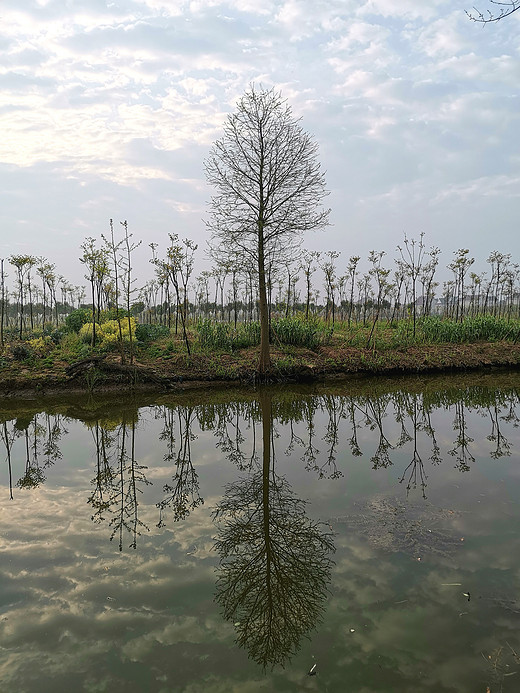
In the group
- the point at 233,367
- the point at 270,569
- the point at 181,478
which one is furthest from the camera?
the point at 233,367

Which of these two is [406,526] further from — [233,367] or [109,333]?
[109,333]

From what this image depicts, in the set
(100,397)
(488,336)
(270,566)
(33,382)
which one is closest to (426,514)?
(270,566)

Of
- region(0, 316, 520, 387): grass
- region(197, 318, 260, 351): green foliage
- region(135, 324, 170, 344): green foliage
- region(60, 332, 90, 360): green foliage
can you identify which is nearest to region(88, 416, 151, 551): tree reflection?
region(0, 316, 520, 387): grass

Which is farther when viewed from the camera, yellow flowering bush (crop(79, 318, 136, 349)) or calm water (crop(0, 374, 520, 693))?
yellow flowering bush (crop(79, 318, 136, 349))

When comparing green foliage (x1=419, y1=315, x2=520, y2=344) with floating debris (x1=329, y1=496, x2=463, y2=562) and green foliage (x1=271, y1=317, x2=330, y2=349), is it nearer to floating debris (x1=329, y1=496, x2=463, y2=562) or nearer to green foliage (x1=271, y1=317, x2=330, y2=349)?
green foliage (x1=271, y1=317, x2=330, y2=349)

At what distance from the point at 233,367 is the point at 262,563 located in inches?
424

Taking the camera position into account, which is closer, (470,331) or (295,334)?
(295,334)

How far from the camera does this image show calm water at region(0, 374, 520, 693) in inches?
120

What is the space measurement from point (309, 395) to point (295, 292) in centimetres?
1661

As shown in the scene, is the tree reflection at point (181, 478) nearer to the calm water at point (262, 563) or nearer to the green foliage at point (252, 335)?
the calm water at point (262, 563)

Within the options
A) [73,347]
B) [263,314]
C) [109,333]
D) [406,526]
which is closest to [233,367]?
[263,314]

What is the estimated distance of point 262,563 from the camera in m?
4.23

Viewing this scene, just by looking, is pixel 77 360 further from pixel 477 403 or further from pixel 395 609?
pixel 395 609

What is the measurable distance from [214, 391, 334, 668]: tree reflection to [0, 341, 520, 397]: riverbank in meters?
8.62
